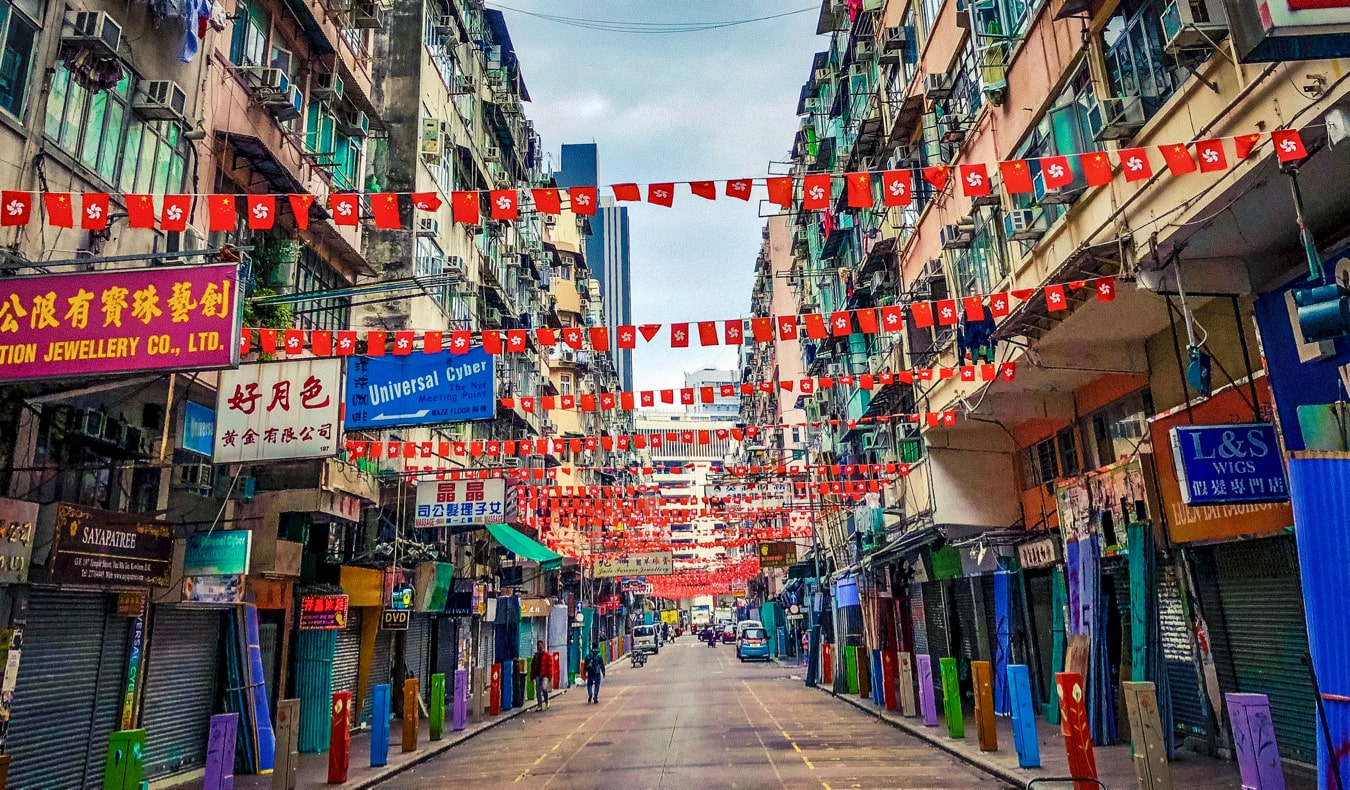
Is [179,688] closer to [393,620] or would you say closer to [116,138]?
[393,620]

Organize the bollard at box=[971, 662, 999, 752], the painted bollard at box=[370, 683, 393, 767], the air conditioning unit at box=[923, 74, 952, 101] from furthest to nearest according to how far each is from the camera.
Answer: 1. the air conditioning unit at box=[923, 74, 952, 101]
2. the painted bollard at box=[370, 683, 393, 767]
3. the bollard at box=[971, 662, 999, 752]

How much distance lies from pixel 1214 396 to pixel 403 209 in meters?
19.5

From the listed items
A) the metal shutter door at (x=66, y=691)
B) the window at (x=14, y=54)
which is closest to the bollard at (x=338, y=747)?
the metal shutter door at (x=66, y=691)

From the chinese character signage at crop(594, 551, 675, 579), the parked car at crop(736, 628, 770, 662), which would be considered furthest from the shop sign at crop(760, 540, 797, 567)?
the parked car at crop(736, 628, 770, 662)

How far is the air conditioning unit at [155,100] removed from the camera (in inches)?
455

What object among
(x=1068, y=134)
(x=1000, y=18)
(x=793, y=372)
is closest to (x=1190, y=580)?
(x=1068, y=134)

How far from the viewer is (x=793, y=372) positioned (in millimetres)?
54469

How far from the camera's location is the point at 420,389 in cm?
1321

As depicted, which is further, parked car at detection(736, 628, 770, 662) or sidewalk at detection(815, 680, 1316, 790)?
parked car at detection(736, 628, 770, 662)

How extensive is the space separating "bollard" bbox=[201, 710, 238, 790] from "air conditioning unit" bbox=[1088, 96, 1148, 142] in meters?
12.4

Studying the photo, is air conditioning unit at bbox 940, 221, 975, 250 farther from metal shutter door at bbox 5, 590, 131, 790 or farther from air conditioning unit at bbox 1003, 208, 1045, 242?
metal shutter door at bbox 5, 590, 131, 790

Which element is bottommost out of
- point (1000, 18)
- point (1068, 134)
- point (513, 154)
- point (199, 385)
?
point (199, 385)

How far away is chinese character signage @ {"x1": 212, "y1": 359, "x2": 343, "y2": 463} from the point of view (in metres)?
11.7

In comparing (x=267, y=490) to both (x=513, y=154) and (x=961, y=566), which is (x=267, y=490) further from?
(x=513, y=154)
